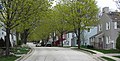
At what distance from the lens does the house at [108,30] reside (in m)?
48.2

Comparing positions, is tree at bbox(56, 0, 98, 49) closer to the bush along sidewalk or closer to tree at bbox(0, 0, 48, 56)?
the bush along sidewalk

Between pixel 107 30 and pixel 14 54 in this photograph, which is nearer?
pixel 14 54

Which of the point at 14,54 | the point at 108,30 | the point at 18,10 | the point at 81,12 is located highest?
the point at 81,12

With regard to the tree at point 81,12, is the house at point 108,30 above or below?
below

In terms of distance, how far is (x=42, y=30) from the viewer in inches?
3113

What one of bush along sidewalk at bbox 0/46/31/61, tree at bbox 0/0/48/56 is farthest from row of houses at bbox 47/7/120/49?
tree at bbox 0/0/48/56

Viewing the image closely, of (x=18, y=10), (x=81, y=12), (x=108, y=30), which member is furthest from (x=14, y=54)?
(x=108, y=30)

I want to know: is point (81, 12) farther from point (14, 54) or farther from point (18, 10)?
point (18, 10)

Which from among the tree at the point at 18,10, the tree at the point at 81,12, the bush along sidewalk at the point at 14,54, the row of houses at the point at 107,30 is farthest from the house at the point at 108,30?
the tree at the point at 18,10

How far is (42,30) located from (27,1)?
169ft

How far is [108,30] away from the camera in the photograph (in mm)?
50500

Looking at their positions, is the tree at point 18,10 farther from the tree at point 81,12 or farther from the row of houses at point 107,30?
the tree at point 81,12

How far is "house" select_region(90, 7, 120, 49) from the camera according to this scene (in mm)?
48219

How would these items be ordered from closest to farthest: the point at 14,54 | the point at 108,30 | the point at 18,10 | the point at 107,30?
1. the point at 18,10
2. the point at 14,54
3. the point at 108,30
4. the point at 107,30
